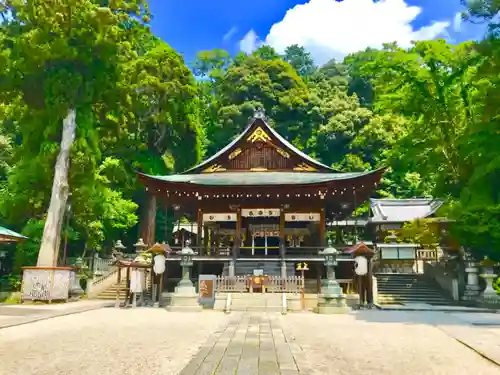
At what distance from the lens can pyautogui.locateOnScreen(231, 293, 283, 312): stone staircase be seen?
1658 cm

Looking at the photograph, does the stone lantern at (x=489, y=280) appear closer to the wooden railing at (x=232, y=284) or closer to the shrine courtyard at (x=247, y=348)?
the shrine courtyard at (x=247, y=348)

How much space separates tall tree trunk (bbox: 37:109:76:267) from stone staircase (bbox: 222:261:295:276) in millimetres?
8999

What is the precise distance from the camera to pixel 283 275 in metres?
20.0

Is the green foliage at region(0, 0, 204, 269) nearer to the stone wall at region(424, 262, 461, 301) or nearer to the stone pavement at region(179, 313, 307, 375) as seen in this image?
the stone pavement at region(179, 313, 307, 375)

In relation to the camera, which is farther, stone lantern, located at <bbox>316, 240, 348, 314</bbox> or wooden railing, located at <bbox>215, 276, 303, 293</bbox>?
wooden railing, located at <bbox>215, 276, 303, 293</bbox>

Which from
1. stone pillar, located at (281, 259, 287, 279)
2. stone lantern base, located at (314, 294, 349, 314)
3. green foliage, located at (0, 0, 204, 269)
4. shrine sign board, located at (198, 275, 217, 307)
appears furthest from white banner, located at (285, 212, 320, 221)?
green foliage, located at (0, 0, 204, 269)

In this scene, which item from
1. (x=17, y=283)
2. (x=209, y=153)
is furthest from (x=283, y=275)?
(x=209, y=153)

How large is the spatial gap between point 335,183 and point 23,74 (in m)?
17.7

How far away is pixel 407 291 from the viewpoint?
22.4 metres

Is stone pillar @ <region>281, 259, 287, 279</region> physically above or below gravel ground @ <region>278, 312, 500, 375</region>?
above

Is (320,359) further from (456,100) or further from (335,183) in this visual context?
(456,100)

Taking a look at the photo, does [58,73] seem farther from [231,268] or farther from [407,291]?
[407,291]

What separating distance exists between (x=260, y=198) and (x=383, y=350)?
15214 millimetres

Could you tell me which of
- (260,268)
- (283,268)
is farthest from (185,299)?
(283,268)
